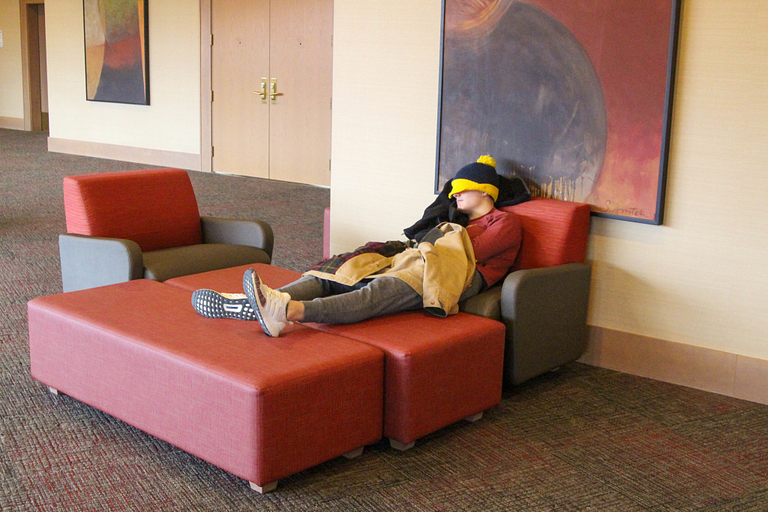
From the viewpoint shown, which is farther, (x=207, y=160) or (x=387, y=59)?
(x=207, y=160)

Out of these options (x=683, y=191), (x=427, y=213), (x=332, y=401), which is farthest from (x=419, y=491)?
(x=683, y=191)

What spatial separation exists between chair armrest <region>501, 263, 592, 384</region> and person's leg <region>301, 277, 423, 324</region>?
397mm

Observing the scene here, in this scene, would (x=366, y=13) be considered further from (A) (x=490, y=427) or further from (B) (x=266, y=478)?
(B) (x=266, y=478)

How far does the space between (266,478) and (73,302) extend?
1.22 m

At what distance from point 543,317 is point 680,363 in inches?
27.2

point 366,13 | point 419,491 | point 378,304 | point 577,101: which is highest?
point 366,13

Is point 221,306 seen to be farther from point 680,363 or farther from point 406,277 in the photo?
point 680,363

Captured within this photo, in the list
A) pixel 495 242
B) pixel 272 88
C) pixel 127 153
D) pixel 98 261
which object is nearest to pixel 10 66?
pixel 127 153

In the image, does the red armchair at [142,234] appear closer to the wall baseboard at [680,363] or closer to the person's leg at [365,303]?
the person's leg at [365,303]

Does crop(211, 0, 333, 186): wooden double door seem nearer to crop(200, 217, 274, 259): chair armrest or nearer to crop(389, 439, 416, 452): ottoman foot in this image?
crop(200, 217, 274, 259): chair armrest

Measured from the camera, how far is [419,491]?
8.31ft

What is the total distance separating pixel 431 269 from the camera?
10.4 ft
